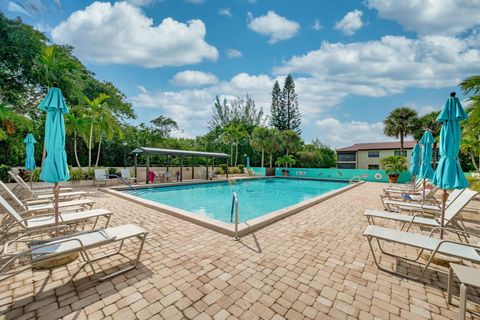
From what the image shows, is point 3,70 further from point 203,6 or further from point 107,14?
point 203,6

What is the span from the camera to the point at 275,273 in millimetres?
2961

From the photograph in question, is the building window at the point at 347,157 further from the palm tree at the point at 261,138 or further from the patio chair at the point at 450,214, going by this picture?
the patio chair at the point at 450,214

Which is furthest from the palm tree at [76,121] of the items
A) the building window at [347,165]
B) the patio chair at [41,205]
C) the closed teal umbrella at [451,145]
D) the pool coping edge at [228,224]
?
A: the building window at [347,165]

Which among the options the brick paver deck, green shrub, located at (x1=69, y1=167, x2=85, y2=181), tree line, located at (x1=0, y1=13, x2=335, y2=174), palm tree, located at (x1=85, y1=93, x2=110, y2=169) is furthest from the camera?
palm tree, located at (x1=85, y1=93, x2=110, y2=169)

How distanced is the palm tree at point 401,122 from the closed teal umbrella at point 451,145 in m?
24.5

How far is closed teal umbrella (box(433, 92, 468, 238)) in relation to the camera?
132 inches

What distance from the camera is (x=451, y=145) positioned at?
3438mm

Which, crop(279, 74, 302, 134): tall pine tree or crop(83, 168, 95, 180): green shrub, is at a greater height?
crop(279, 74, 302, 134): tall pine tree

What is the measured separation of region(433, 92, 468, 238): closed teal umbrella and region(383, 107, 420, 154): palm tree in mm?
24501

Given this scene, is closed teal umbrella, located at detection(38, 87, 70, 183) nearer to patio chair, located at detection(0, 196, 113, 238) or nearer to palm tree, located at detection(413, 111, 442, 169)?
patio chair, located at detection(0, 196, 113, 238)

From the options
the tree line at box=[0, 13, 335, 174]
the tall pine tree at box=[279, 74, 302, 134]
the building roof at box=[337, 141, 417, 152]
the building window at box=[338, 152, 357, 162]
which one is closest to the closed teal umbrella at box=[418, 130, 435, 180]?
the tree line at box=[0, 13, 335, 174]

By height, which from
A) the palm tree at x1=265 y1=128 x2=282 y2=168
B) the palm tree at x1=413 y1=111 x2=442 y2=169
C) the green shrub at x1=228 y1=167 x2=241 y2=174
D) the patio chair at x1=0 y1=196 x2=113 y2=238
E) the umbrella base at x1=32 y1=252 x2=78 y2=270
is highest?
the palm tree at x1=413 y1=111 x2=442 y2=169

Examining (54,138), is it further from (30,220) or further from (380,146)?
(380,146)

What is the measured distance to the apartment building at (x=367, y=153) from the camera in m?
34.0
